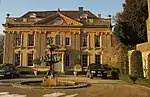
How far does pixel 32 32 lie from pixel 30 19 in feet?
8.06

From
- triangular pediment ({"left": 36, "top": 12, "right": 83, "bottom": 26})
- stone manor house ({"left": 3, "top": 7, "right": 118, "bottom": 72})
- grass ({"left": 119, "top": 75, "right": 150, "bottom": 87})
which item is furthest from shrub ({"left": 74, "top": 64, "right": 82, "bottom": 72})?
grass ({"left": 119, "top": 75, "right": 150, "bottom": 87})

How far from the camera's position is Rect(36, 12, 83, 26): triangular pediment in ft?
134

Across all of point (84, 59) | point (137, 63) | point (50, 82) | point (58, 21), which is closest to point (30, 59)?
point (58, 21)

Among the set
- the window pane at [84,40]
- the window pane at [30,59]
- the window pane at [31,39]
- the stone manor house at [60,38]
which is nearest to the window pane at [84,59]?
the stone manor house at [60,38]

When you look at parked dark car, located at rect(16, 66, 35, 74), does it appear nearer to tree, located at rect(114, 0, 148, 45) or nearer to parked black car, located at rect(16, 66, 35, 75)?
parked black car, located at rect(16, 66, 35, 75)

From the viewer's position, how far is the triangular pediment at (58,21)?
40.9 metres

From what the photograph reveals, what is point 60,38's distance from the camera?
133ft

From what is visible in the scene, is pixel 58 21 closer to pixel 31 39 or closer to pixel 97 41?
pixel 31 39

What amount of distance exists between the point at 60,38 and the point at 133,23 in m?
16.0

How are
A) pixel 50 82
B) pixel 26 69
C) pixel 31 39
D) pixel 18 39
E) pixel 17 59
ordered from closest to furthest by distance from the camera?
1. pixel 50 82
2. pixel 26 69
3. pixel 17 59
4. pixel 18 39
5. pixel 31 39

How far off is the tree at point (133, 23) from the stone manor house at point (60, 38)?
10505 mm

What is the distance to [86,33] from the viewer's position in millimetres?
40812

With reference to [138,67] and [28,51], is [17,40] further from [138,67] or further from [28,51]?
[138,67]

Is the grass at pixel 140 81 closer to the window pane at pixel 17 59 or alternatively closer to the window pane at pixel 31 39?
the window pane at pixel 31 39
